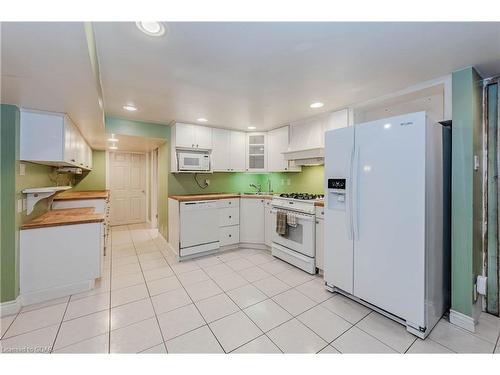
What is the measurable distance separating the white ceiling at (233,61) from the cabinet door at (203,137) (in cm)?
112

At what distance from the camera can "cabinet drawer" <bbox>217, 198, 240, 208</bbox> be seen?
3.54m

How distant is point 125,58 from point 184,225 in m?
2.25

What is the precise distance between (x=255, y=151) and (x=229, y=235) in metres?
1.74

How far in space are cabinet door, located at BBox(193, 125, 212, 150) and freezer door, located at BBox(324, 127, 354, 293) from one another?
7.20ft

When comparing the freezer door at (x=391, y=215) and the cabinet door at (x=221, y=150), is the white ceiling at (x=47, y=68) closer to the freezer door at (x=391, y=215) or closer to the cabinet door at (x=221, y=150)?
Answer: the cabinet door at (x=221, y=150)

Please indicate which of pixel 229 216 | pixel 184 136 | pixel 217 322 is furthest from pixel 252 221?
pixel 217 322

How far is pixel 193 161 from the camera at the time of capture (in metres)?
3.58

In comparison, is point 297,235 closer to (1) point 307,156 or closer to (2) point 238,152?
(1) point 307,156

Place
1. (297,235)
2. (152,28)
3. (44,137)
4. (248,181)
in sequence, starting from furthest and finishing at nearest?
(248,181), (297,235), (44,137), (152,28)

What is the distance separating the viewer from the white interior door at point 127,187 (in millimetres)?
5465

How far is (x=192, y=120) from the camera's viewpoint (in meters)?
3.41
